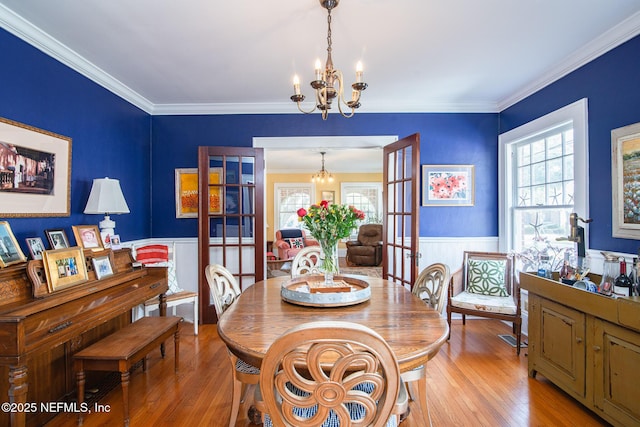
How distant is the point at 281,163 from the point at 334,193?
2086 millimetres

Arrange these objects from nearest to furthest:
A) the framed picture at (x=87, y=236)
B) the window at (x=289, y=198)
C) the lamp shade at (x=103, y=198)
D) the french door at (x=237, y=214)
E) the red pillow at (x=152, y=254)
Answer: the framed picture at (x=87, y=236), the lamp shade at (x=103, y=198), the red pillow at (x=152, y=254), the french door at (x=237, y=214), the window at (x=289, y=198)

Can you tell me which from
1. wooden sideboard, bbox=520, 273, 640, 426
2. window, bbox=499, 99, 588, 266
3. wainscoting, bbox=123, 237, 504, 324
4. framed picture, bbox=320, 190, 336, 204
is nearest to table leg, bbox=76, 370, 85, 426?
wainscoting, bbox=123, 237, 504, 324

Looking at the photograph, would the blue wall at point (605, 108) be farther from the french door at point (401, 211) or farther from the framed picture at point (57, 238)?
the framed picture at point (57, 238)

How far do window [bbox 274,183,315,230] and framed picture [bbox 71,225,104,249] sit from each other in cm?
663

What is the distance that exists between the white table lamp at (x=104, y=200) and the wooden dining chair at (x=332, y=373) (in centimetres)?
237

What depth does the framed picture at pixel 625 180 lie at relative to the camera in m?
2.26

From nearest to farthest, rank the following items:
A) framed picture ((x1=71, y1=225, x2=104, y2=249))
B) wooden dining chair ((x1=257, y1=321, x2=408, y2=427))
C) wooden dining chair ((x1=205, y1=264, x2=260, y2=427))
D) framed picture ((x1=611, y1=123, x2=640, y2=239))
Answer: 1. wooden dining chair ((x1=257, y1=321, x2=408, y2=427))
2. wooden dining chair ((x1=205, y1=264, x2=260, y2=427))
3. framed picture ((x1=611, y1=123, x2=640, y2=239))
4. framed picture ((x1=71, y1=225, x2=104, y2=249))

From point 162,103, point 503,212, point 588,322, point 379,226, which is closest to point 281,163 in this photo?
point 379,226

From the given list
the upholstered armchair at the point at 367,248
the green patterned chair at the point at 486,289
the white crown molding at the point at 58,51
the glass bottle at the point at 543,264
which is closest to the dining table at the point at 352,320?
the glass bottle at the point at 543,264

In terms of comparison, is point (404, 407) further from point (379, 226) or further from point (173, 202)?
point (379, 226)

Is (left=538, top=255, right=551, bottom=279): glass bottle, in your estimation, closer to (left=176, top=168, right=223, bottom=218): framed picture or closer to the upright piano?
the upright piano

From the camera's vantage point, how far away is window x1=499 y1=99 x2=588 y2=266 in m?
2.80

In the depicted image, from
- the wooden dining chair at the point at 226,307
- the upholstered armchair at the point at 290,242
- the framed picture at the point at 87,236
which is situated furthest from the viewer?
the upholstered armchair at the point at 290,242

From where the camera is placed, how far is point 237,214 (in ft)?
12.8
